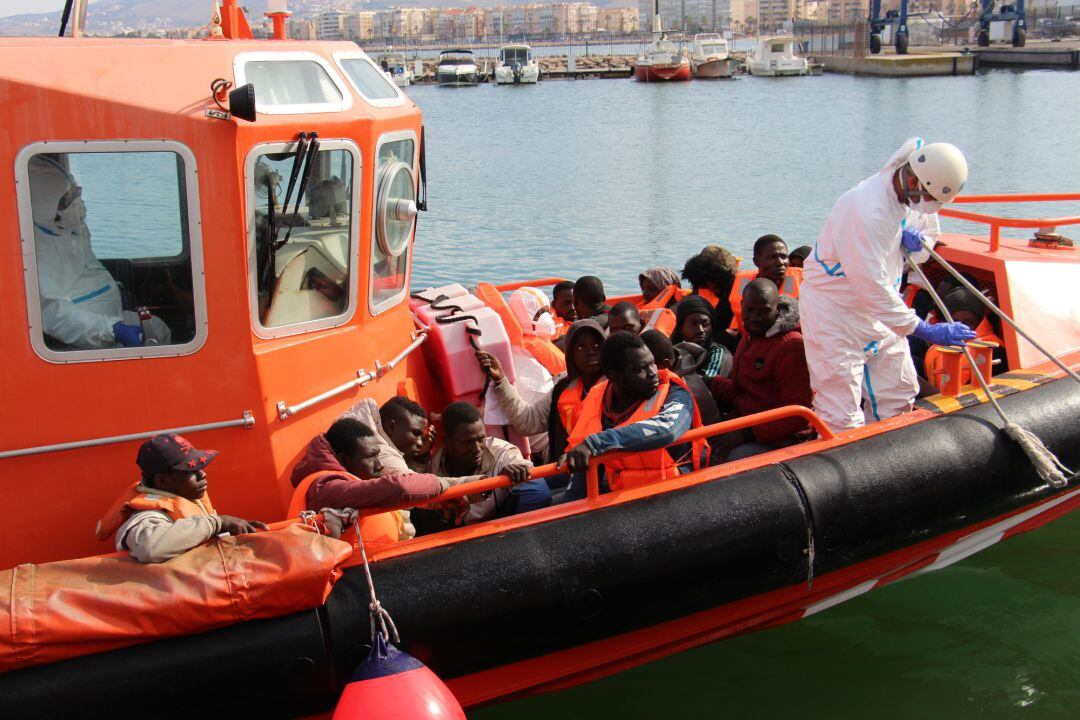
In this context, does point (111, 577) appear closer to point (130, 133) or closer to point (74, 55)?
point (130, 133)

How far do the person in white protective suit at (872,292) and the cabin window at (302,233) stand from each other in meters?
2.02

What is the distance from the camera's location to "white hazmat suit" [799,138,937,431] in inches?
175

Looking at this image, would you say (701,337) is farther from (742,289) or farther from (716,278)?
(716,278)

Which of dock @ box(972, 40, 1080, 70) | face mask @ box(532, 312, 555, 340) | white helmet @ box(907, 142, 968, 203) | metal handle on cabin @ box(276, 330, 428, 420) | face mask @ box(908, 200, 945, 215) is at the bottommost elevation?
face mask @ box(532, 312, 555, 340)

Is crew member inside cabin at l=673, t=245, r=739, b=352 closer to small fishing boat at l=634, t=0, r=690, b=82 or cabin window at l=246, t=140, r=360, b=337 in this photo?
cabin window at l=246, t=140, r=360, b=337

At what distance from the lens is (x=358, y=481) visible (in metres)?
3.67

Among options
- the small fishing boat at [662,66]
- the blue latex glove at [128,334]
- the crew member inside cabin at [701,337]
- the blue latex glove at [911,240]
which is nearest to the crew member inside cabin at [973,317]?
the blue latex glove at [911,240]

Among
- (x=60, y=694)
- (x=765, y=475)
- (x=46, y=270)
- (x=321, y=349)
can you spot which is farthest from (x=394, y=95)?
(x=60, y=694)

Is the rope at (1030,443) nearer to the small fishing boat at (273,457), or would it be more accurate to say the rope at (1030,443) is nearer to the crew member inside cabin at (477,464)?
the small fishing boat at (273,457)

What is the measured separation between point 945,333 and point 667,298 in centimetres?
222

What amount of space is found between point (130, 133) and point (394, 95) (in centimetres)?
122

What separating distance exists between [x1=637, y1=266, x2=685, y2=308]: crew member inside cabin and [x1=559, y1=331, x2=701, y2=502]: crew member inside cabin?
245 centimetres

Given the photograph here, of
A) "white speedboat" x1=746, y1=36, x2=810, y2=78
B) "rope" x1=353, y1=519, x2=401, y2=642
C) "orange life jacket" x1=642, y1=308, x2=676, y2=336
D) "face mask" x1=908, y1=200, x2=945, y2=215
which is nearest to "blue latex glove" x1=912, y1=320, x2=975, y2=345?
"face mask" x1=908, y1=200, x2=945, y2=215

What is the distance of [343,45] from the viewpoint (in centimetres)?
432
